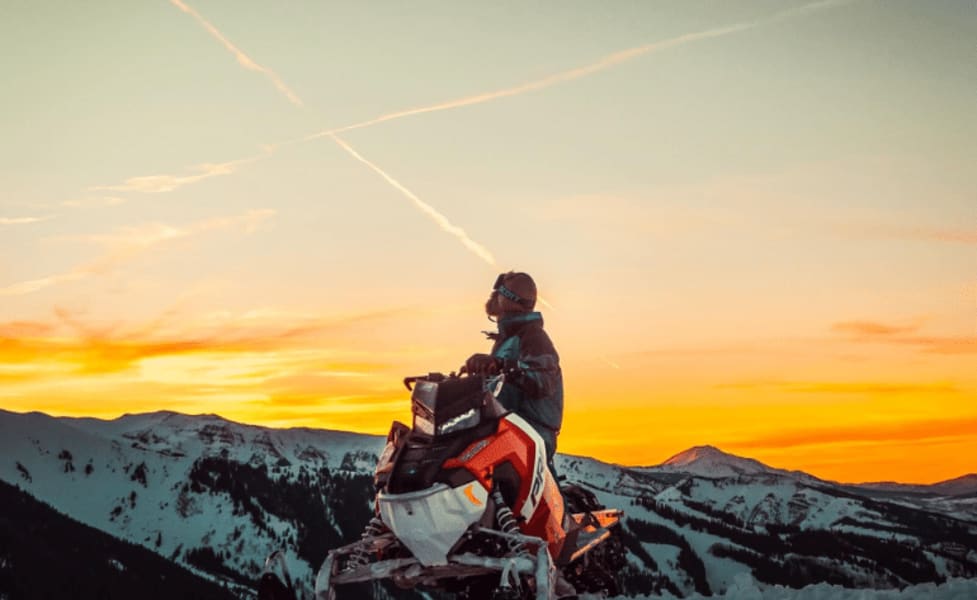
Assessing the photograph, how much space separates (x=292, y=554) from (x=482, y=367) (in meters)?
173

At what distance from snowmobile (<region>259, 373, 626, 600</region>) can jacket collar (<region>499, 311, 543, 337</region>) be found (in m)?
1.64

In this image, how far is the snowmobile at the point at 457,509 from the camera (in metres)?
10.8

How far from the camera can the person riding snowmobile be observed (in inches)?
520

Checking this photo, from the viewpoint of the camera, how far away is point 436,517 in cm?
1083

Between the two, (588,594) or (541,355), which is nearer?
(541,355)

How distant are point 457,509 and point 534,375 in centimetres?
272

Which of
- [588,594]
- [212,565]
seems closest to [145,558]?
[212,565]

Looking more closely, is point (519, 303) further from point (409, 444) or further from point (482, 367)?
point (409, 444)

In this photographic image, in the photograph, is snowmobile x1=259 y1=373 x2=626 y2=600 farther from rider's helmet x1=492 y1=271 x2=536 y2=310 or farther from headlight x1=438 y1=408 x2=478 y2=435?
rider's helmet x1=492 y1=271 x2=536 y2=310

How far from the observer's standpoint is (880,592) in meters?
14.0

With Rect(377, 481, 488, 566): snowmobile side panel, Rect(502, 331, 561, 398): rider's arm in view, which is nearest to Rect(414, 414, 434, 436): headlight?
Rect(377, 481, 488, 566): snowmobile side panel

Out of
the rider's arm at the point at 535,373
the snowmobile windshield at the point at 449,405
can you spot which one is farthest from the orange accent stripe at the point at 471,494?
the rider's arm at the point at 535,373

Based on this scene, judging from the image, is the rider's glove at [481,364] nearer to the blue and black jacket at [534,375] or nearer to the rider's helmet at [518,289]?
the blue and black jacket at [534,375]

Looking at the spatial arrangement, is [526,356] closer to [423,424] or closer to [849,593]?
[423,424]
